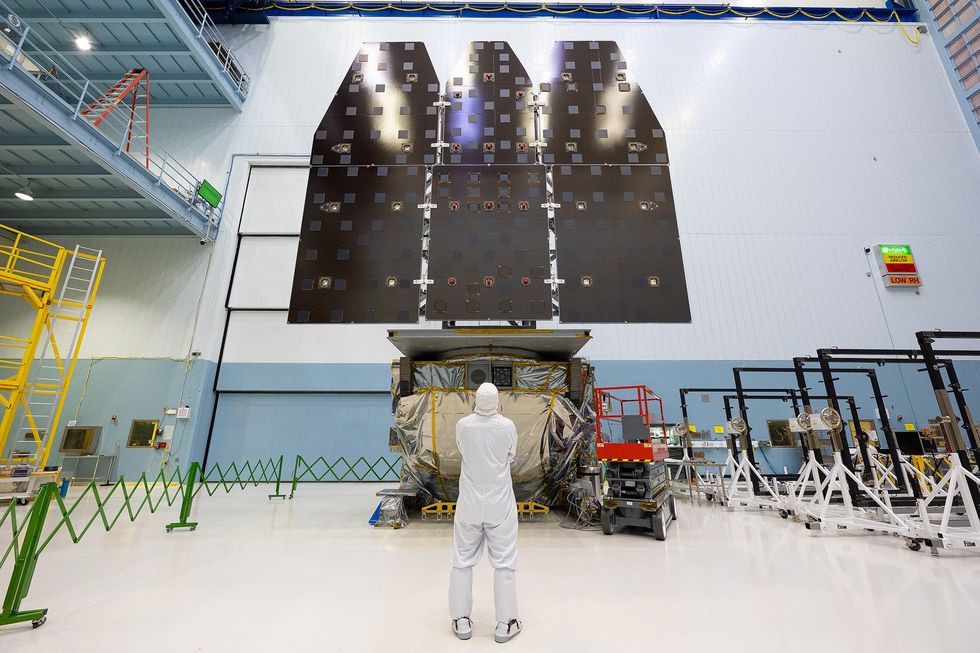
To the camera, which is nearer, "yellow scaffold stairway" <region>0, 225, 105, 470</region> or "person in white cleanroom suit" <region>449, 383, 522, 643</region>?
"person in white cleanroom suit" <region>449, 383, 522, 643</region>

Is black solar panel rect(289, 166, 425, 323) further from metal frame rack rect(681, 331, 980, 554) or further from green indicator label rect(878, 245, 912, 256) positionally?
green indicator label rect(878, 245, 912, 256)

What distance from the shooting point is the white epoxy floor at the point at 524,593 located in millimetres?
2781

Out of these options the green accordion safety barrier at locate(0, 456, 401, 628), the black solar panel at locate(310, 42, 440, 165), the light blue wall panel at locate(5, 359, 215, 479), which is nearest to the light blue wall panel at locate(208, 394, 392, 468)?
the green accordion safety barrier at locate(0, 456, 401, 628)

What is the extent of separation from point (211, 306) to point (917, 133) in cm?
2482

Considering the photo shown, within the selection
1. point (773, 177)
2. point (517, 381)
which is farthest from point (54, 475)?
point (773, 177)

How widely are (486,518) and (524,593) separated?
1.27m

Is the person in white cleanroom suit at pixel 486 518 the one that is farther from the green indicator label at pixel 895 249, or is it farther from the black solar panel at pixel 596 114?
the green indicator label at pixel 895 249

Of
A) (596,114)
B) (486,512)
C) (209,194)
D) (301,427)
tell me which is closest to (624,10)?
(596,114)

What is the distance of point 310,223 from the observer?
704 cm

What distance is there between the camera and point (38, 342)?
10289 millimetres

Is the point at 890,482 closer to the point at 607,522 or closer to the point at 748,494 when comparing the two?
the point at 748,494

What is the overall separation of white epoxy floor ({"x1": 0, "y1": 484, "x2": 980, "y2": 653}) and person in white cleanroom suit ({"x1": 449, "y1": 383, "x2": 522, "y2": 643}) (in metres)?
0.19

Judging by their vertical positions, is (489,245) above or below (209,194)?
below

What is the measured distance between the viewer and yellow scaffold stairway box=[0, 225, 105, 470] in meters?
8.61
